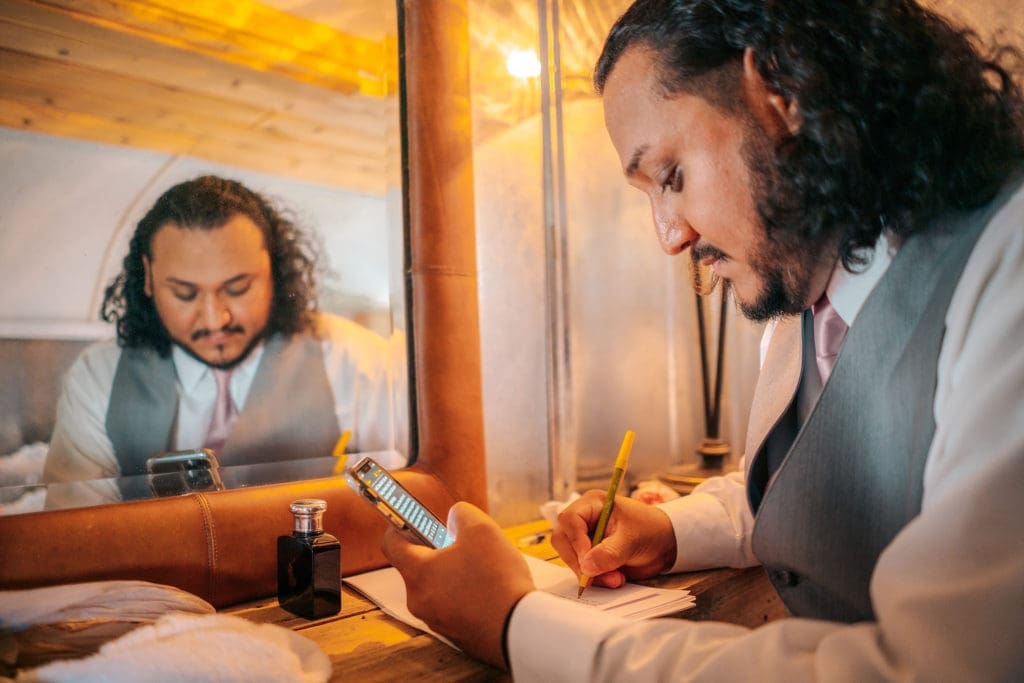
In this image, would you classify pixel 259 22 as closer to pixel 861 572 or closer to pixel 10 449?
pixel 10 449

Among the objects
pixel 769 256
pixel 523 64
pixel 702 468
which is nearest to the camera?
pixel 769 256

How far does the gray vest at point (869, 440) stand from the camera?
0.69m

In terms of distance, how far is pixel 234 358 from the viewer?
43.1 inches

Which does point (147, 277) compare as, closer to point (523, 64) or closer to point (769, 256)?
point (769, 256)

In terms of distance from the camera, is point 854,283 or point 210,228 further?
point 210,228

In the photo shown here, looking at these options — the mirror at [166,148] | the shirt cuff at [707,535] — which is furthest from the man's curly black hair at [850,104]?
the mirror at [166,148]

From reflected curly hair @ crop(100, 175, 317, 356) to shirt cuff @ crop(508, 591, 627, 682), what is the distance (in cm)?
66

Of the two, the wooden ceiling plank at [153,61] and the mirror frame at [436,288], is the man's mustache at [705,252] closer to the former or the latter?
the mirror frame at [436,288]

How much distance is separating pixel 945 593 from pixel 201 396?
3.22 ft

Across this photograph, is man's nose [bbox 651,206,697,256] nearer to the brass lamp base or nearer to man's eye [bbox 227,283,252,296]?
man's eye [bbox 227,283,252,296]

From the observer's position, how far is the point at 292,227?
116 cm

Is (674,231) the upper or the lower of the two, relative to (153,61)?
lower

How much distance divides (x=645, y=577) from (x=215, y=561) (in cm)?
67

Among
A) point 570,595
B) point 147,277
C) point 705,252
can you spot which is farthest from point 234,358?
point 705,252
